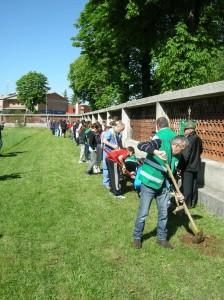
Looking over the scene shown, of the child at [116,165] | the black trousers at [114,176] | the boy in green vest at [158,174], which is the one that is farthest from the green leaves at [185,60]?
the boy in green vest at [158,174]

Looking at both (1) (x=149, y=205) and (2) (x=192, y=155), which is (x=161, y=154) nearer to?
(1) (x=149, y=205)

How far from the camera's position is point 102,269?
568 centimetres

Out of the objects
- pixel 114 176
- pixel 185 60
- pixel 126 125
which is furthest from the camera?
pixel 185 60

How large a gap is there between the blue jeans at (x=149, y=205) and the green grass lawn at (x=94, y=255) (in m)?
0.25

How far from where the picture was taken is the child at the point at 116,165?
33.8ft

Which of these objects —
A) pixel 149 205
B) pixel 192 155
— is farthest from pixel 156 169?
pixel 192 155

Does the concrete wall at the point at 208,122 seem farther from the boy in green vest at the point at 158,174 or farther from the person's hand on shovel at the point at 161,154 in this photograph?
the person's hand on shovel at the point at 161,154

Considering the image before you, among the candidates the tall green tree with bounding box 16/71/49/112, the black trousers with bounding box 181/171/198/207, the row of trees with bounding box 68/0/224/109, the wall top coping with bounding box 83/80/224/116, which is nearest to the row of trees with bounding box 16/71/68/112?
the tall green tree with bounding box 16/71/49/112

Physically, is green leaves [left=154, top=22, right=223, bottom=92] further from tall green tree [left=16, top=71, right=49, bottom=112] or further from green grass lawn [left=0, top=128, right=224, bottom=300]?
tall green tree [left=16, top=71, right=49, bottom=112]

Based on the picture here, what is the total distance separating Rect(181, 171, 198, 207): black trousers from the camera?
9.27 meters

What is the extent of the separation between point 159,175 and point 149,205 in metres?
0.50

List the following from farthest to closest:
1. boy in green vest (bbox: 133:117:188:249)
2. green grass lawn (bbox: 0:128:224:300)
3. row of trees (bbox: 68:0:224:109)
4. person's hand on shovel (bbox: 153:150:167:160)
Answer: row of trees (bbox: 68:0:224:109), boy in green vest (bbox: 133:117:188:249), person's hand on shovel (bbox: 153:150:167:160), green grass lawn (bbox: 0:128:224:300)

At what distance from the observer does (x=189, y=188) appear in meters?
9.28

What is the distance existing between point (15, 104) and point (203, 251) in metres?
133
